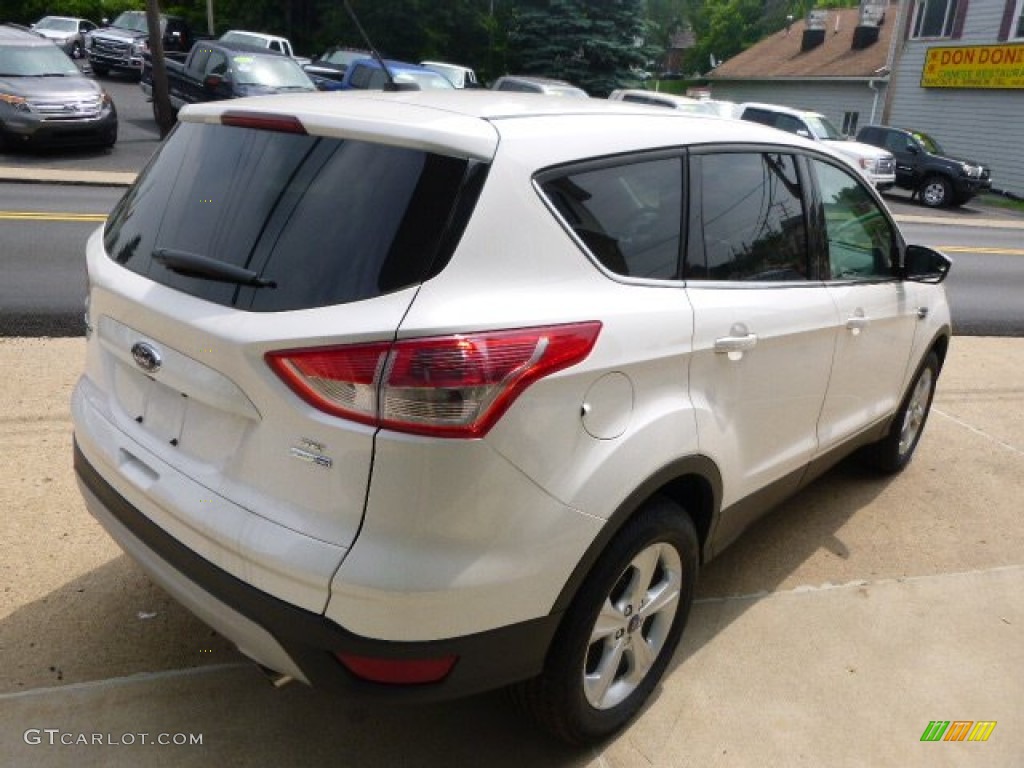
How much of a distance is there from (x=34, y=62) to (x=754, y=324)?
1607 centimetres

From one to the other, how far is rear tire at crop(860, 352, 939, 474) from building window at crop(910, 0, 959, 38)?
28.8 meters

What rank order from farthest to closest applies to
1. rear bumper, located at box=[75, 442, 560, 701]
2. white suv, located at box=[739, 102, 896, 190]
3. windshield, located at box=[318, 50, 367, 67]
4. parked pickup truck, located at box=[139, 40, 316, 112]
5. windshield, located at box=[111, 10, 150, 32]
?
1. windshield, located at box=[111, 10, 150, 32]
2. windshield, located at box=[318, 50, 367, 67]
3. white suv, located at box=[739, 102, 896, 190]
4. parked pickup truck, located at box=[139, 40, 316, 112]
5. rear bumper, located at box=[75, 442, 560, 701]

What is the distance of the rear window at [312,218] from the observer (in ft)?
6.89

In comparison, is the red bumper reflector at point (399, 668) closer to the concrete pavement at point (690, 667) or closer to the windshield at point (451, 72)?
the concrete pavement at point (690, 667)

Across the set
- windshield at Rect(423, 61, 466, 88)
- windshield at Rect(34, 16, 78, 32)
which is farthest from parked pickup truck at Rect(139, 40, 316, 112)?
windshield at Rect(34, 16, 78, 32)

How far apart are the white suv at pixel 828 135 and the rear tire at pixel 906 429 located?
56.3 ft

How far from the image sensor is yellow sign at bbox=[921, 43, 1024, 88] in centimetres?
2631

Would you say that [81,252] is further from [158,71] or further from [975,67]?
[975,67]

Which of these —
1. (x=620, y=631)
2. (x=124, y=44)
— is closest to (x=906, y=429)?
(x=620, y=631)

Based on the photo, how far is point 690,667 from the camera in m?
3.12

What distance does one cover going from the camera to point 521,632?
223 cm

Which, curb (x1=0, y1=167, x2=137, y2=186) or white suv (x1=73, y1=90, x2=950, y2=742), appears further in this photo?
curb (x1=0, y1=167, x2=137, y2=186)

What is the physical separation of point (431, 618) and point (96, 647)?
1514 millimetres

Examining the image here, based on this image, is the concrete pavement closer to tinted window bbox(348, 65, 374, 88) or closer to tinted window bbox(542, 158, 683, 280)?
tinted window bbox(542, 158, 683, 280)
